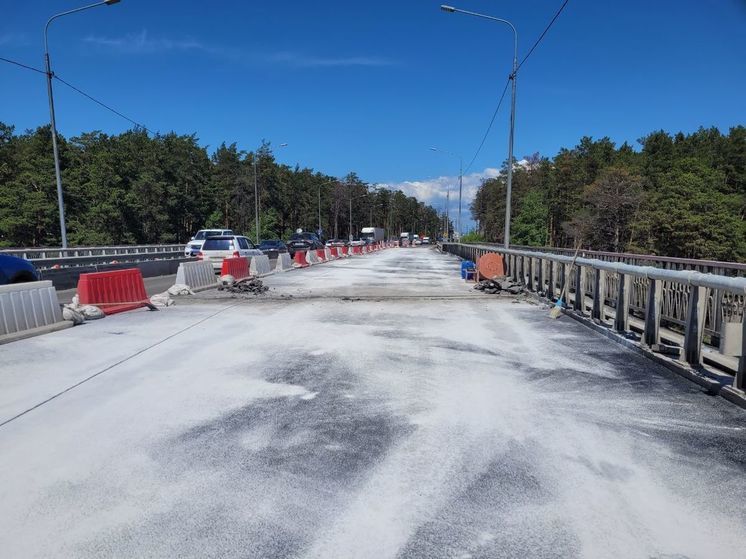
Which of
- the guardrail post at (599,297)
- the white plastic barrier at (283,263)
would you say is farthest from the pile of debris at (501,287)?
the white plastic barrier at (283,263)

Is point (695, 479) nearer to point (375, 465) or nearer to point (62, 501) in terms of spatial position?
point (375, 465)

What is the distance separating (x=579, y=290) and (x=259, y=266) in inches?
569

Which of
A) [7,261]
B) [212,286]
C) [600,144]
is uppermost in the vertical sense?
[600,144]

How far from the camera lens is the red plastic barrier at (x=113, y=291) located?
1081cm

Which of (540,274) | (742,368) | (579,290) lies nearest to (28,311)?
(742,368)

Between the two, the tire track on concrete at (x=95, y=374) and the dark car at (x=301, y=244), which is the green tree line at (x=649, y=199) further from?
the tire track on concrete at (x=95, y=374)

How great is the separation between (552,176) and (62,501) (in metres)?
108

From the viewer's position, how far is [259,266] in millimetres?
22609

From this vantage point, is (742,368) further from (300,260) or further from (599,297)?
(300,260)

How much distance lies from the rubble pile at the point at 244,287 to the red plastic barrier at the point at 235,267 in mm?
1331

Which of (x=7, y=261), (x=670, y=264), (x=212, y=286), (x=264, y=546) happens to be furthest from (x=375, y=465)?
(x=212, y=286)

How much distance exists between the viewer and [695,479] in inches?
147

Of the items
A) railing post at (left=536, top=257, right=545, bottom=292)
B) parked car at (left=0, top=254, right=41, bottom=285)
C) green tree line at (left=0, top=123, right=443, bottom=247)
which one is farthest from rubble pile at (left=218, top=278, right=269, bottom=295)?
green tree line at (left=0, top=123, right=443, bottom=247)

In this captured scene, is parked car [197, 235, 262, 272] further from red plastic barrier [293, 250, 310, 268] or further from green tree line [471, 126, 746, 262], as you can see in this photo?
green tree line [471, 126, 746, 262]
